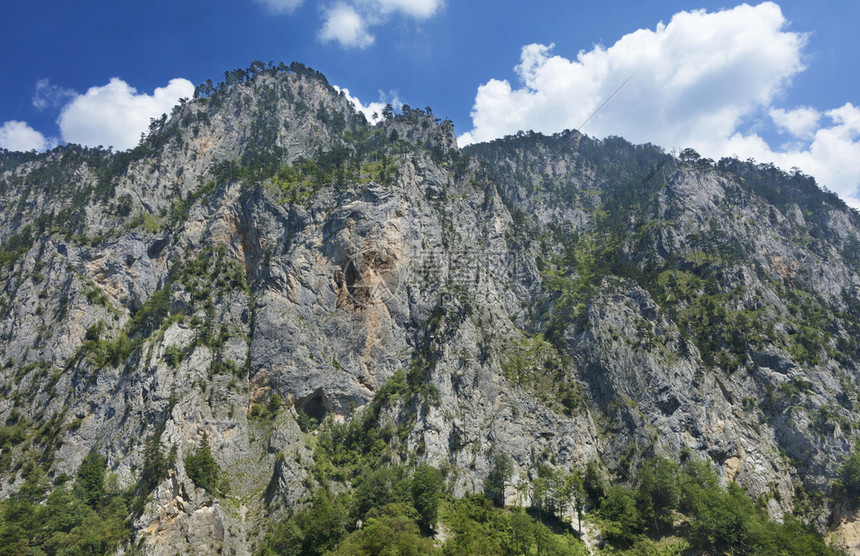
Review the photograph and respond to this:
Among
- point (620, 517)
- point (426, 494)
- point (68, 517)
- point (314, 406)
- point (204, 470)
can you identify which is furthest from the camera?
point (314, 406)

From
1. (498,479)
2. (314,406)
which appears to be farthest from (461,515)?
(314,406)

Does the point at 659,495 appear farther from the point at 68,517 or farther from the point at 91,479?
the point at 91,479

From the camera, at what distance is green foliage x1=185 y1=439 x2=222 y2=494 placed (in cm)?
7239

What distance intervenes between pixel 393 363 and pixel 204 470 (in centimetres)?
4270

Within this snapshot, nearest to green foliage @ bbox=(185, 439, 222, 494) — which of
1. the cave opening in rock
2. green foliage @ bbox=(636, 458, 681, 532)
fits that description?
the cave opening in rock

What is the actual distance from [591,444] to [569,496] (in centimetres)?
1507

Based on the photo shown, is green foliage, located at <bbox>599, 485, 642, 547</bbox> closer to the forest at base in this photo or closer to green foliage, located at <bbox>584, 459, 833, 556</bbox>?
green foliage, located at <bbox>584, 459, 833, 556</bbox>

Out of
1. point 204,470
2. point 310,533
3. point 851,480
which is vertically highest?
point 851,480

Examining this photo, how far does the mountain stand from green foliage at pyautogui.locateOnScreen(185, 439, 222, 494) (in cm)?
51

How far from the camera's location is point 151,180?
A: 141250 millimetres

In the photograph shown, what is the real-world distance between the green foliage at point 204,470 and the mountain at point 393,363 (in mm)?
511

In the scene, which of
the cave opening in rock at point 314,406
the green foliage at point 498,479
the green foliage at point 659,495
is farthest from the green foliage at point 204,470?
the green foliage at point 659,495

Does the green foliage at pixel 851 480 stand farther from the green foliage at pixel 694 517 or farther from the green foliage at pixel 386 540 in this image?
the green foliage at pixel 386 540

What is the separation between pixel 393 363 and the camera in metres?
103
